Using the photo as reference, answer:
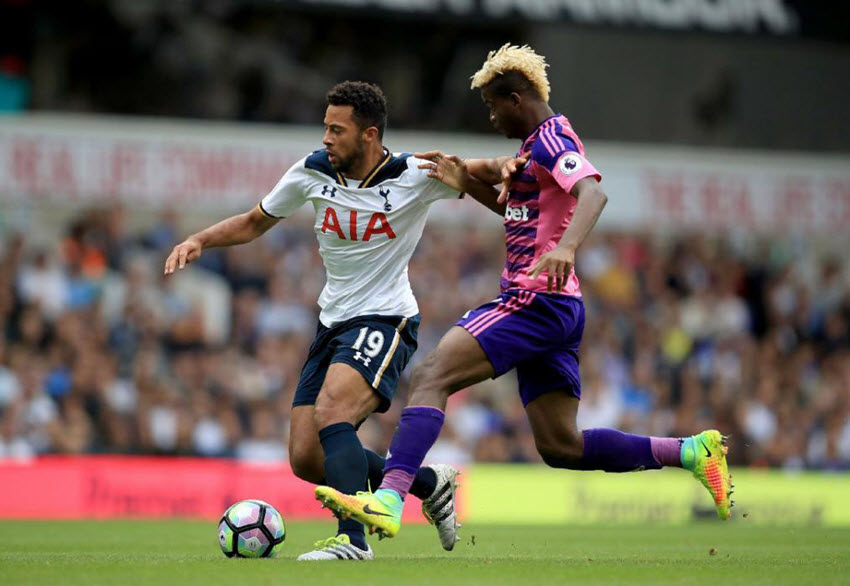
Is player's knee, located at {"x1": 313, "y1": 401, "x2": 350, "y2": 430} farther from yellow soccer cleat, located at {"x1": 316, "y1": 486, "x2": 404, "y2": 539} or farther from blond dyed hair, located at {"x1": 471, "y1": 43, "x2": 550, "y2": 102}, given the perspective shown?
blond dyed hair, located at {"x1": 471, "y1": 43, "x2": 550, "y2": 102}

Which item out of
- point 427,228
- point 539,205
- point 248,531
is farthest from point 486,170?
point 427,228

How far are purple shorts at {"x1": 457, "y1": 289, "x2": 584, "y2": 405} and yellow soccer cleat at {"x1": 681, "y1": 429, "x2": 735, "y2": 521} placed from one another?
0.87 m

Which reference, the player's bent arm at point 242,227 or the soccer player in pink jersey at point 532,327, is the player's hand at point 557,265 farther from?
the player's bent arm at point 242,227

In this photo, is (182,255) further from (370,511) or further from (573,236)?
(573,236)

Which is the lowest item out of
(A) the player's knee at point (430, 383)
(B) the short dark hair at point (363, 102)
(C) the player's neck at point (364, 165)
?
(A) the player's knee at point (430, 383)

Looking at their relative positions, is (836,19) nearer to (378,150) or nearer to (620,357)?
(620,357)

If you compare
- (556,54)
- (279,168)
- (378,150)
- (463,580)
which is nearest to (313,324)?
(279,168)

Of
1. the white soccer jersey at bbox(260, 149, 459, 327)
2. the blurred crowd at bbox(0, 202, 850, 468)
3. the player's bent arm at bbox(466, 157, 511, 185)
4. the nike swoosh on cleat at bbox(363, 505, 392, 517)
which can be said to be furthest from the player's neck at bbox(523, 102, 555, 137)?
the blurred crowd at bbox(0, 202, 850, 468)

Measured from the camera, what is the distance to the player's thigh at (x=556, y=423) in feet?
25.2

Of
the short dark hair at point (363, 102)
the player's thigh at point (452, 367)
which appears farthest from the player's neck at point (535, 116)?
A: the player's thigh at point (452, 367)

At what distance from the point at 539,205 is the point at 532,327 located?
0.64m

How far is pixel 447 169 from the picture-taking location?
309 inches

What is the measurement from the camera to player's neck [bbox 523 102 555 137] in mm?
7504

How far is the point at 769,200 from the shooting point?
19953mm
